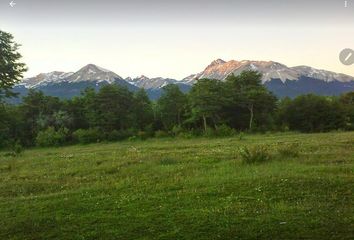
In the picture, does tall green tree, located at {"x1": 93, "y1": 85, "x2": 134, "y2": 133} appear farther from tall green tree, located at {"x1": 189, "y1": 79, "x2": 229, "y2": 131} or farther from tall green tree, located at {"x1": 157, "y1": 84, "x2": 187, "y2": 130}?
tall green tree, located at {"x1": 189, "y1": 79, "x2": 229, "y2": 131}

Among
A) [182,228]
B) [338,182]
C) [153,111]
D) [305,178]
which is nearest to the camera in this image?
[182,228]

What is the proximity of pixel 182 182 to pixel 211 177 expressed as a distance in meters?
1.48

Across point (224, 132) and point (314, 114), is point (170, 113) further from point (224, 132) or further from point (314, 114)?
point (314, 114)

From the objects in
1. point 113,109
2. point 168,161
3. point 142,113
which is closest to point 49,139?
point 113,109

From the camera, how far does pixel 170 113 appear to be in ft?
286

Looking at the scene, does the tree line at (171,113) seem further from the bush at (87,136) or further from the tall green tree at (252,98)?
the bush at (87,136)

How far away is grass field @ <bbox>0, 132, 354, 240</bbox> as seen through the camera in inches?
444

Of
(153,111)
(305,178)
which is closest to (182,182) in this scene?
(305,178)

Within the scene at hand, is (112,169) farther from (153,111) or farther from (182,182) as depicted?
(153,111)

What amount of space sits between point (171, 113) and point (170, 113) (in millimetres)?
225

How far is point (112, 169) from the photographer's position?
23.7 m

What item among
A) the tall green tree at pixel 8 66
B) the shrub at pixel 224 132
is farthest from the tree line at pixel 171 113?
the tall green tree at pixel 8 66

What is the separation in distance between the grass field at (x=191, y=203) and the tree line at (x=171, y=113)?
4933 cm

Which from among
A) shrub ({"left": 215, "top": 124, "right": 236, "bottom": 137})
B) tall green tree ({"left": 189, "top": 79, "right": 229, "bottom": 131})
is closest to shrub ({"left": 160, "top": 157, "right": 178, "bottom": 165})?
shrub ({"left": 215, "top": 124, "right": 236, "bottom": 137})
